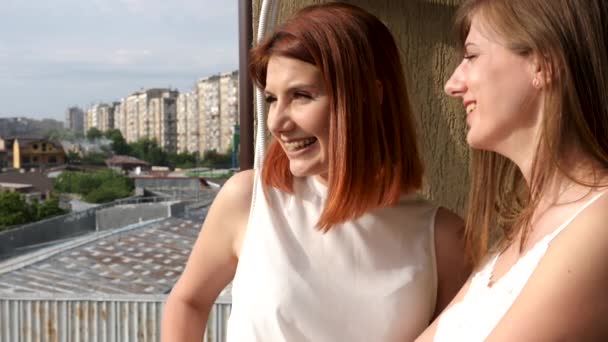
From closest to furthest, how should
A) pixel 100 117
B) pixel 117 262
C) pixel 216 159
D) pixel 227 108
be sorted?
pixel 216 159, pixel 227 108, pixel 117 262, pixel 100 117

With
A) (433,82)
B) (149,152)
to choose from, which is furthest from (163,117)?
(433,82)

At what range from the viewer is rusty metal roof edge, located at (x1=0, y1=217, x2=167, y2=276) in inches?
370

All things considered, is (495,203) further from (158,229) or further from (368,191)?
(158,229)

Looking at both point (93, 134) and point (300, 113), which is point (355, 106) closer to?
point (300, 113)

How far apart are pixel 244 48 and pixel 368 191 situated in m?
0.41

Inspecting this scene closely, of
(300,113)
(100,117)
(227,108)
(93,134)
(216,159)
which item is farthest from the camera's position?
(100,117)

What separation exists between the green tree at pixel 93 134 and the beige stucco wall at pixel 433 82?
29.8 ft

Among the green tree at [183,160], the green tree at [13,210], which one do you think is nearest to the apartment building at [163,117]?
the green tree at [183,160]

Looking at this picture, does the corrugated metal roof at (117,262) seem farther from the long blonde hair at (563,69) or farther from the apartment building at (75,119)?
the long blonde hair at (563,69)

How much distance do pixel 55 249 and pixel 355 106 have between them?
380 inches

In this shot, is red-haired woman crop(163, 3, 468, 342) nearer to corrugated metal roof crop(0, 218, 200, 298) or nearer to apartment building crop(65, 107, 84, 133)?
corrugated metal roof crop(0, 218, 200, 298)

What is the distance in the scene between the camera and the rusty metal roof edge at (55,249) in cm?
940

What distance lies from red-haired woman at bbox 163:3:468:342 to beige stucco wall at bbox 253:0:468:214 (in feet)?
0.87

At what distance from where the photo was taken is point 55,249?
9.55 meters
